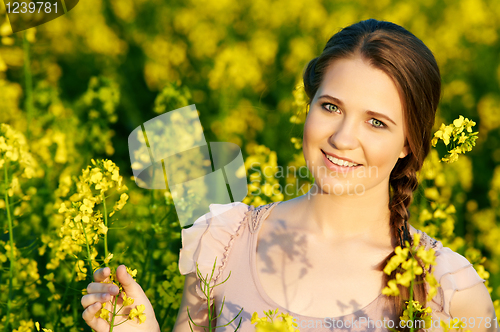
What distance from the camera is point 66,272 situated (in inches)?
75.0

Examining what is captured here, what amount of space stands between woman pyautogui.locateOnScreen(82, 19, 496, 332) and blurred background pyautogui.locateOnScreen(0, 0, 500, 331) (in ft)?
1.41

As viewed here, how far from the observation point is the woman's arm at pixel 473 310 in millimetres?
1198

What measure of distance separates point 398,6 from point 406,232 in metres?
3.50

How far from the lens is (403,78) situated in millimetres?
1187

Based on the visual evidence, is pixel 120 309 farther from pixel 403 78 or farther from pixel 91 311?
pixel 403 78

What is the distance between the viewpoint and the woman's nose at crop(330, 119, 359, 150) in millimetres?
1157

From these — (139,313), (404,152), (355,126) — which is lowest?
(139,313)

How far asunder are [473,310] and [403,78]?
1.87 feet

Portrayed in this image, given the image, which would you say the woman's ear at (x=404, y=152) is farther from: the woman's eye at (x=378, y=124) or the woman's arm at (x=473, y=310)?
the woman's arm at (x=473, y=310)

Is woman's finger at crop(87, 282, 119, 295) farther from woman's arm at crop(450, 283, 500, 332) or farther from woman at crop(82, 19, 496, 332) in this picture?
woman's arm at crop(450, 283, 500, 332)

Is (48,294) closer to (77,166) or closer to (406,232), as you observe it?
(77,166)

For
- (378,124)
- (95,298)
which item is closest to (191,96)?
(378,124)

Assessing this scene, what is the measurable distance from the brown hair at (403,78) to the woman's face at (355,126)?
0.02 meters

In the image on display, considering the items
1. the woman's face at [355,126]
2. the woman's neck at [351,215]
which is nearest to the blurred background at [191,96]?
the woman's neck at [351,215]
